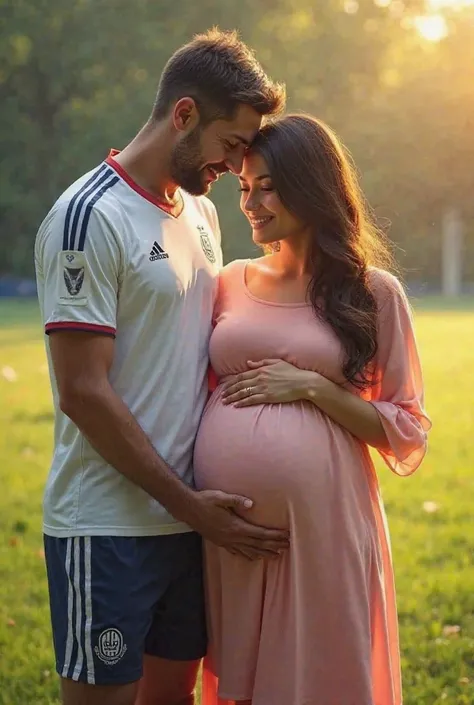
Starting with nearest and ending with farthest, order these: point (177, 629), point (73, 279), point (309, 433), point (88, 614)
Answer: point (73, 279)
point (88, 614)
point (309, 433)
point (177, 629)

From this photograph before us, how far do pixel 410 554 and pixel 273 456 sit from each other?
2.41 m

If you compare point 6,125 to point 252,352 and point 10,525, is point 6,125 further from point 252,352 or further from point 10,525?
point 252,352

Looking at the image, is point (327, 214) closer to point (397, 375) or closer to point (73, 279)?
point (397, 375)

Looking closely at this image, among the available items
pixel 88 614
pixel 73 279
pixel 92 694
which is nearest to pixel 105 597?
pixel 88 614

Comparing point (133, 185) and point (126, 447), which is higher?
point (133, 185)

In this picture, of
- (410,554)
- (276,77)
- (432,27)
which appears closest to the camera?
(410,554)

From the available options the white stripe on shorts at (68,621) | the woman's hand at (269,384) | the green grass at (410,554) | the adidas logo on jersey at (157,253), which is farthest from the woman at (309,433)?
the green grass at (410,554)

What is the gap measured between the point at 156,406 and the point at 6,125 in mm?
20354

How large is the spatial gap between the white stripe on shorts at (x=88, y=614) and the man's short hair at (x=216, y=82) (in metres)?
1.05

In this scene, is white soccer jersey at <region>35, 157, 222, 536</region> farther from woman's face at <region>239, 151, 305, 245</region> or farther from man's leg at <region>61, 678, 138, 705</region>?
man's leg at <region>61, 678, 138, 705</region>

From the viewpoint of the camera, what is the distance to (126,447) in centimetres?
225

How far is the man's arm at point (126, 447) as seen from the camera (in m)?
2.21

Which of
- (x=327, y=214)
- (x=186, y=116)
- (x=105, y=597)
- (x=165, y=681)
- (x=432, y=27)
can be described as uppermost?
(x=432, y=27)

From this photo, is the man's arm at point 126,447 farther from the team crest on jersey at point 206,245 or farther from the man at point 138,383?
the team crest on jersey at point 206,245
